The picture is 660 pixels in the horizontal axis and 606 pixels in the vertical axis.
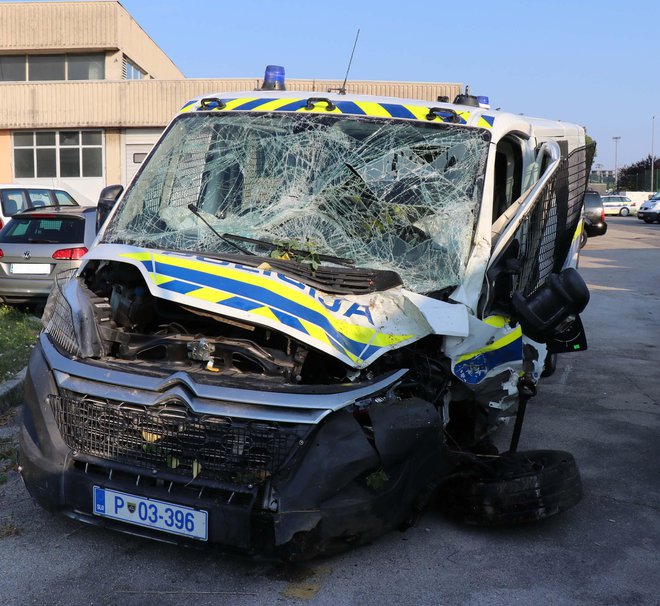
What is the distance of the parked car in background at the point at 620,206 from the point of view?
184 feet

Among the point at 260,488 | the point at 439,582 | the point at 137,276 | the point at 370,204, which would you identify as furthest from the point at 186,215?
the point at 439,582

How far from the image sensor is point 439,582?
3.80 m

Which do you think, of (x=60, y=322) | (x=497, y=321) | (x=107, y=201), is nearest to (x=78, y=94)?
(x=107, y=201)

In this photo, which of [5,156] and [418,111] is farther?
[5,156]

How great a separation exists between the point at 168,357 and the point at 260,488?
0.90m

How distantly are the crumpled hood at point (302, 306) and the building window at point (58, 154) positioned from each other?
1200 inches

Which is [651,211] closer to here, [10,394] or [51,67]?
[51,67]

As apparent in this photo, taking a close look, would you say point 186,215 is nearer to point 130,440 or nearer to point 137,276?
point 137,276

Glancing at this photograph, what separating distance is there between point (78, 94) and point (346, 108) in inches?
1161

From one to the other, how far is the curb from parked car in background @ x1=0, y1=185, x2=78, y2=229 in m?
7.32

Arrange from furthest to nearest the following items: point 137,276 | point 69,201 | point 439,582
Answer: point 69,201
point 137,276
point 439,582

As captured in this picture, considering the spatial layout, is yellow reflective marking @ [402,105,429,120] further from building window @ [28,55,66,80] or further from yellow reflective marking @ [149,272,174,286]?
building window @ [28,55,66,80]

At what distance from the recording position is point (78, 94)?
3212 cm

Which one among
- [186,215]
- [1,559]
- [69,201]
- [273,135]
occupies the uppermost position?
[273,135]
